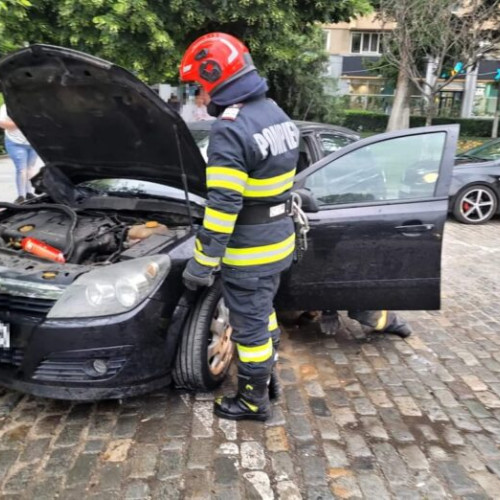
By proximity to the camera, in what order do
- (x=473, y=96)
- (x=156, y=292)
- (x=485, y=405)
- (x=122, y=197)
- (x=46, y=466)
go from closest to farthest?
(x=46, y=466) → (x=156, y=292) → (x=485, y=405) → (x=122, y=197) → (x=473, y=96)

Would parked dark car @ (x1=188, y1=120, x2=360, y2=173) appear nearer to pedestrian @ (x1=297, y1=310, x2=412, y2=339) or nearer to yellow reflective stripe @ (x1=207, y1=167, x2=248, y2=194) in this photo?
pedestrian @ (x1=297, y1=310, x2=412, y2=339)

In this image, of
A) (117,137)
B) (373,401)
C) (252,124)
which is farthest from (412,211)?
(117,137)

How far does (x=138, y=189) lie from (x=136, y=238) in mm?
694

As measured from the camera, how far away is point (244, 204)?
8.70 feet

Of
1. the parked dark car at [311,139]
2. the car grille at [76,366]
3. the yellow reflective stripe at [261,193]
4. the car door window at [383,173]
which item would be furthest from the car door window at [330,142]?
the car grille at [76,366]

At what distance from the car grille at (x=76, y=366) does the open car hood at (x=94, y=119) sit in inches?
46.5

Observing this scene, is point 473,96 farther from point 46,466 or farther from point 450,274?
point 46,466

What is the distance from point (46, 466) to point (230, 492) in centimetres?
91

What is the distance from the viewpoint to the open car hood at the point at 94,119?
277cm

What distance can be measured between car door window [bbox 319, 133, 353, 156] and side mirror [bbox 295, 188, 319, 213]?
1562 millimetres

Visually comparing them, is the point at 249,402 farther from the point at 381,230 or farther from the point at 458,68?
the point at 458,68

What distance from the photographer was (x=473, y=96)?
3562 cm

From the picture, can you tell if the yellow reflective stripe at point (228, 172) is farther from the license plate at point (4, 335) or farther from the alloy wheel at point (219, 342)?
the license plate at point (4, 335)

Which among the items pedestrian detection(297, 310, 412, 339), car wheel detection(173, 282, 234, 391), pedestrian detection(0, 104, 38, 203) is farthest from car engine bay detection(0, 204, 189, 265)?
pedestrian detection(0, 104, 38, 203)
